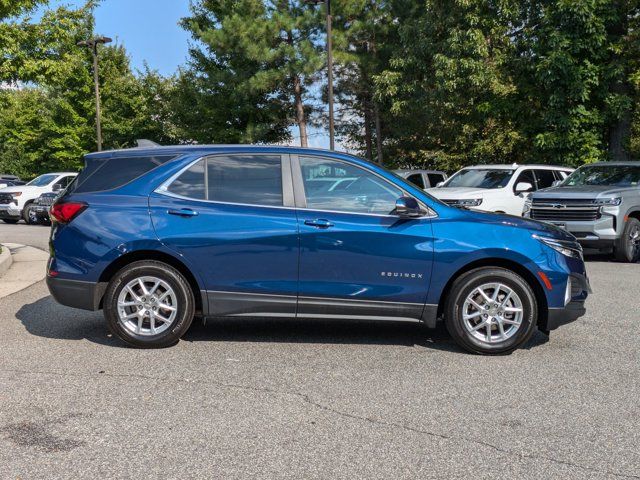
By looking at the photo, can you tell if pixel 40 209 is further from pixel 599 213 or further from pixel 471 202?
pixel 599 213

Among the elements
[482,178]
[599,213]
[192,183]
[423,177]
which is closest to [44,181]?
[423,177]

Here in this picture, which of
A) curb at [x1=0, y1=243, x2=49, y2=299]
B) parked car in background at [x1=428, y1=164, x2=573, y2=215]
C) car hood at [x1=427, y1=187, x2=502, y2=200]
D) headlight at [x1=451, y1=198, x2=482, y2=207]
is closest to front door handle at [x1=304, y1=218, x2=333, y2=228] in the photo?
curb at [x1=0, y1=243, x2=49, y2=299]

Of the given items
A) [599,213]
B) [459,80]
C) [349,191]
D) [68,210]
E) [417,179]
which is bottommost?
[599,213]

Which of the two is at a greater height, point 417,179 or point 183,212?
point 417,179

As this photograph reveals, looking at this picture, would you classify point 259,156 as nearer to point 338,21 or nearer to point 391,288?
point 391,288

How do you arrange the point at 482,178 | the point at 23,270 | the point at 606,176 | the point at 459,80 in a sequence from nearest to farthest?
the point at 23,270 → the point at 606,176 → the point at 482,178 → the point at 459,80

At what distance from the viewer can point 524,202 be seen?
49.1 ft

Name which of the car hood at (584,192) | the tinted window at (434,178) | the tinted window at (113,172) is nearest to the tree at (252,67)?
the tinted window at (434,178)

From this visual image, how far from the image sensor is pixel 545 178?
1609 centimetres

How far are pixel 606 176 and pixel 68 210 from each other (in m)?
11.5

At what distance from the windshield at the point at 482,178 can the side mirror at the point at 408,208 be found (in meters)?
9.88

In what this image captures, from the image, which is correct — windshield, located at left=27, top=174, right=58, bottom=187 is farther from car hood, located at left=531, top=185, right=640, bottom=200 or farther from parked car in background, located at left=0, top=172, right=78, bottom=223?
car hood, located at left=531, top=185, right=640, bottom=200

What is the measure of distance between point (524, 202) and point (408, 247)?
32.4 ft

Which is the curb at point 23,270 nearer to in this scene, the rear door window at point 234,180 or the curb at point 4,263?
the curb at point 4,263
